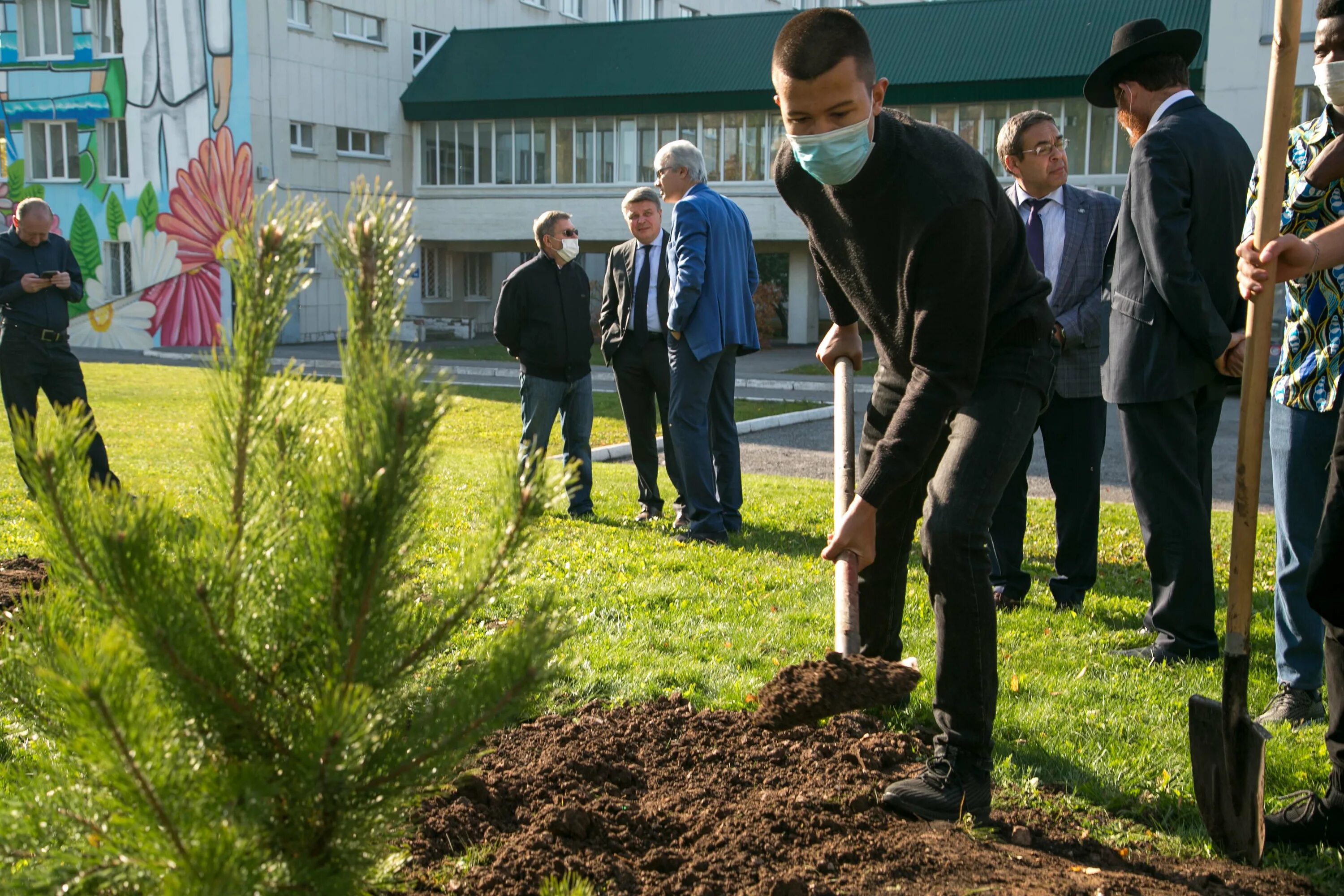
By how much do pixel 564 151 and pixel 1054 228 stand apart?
1319 inches

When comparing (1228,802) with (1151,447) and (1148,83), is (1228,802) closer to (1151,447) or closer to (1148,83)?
(1151,447)

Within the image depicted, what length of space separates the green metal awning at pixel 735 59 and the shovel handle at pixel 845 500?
2668 cm

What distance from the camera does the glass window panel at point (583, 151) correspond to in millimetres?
37656

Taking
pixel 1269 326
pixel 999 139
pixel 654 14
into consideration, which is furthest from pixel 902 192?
pixel 654 14

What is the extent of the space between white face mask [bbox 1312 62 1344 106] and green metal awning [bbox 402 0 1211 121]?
26540 millimetres

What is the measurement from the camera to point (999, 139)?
6547mm

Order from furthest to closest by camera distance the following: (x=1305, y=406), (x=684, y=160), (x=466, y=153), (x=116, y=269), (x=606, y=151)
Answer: (x=466, y=153), (x=606, y=151), (x=116, y=269), (x=684, y=160), (x=1305, y=406)

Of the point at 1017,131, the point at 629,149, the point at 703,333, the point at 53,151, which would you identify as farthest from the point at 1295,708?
the point at 53,151

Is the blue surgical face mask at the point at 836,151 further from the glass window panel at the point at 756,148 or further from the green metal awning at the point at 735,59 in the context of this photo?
the glass window panel at the point at 756,148

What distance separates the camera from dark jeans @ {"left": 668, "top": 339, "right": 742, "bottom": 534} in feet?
26.3

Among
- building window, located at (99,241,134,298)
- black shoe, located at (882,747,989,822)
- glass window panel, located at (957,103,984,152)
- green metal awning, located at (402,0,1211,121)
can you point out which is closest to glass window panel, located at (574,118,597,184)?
green metal awning, located at (402,0,1211,121)

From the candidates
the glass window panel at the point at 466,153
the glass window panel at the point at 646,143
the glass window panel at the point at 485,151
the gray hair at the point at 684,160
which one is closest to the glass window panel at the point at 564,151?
the glass window panel at the point at 485,151

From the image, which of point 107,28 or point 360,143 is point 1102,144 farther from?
point 107,28

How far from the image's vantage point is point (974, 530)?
3498mm
